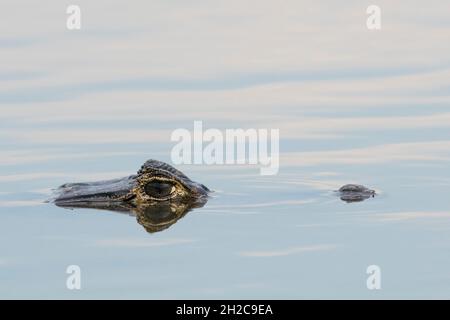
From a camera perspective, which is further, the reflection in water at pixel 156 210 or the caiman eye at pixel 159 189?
the caiman eye at pixel 159 189

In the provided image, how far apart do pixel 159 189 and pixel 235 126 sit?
4.56 meters

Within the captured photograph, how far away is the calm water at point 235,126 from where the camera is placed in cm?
1469

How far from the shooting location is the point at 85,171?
19578 mm

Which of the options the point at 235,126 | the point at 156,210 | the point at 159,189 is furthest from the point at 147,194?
the point at 235,126

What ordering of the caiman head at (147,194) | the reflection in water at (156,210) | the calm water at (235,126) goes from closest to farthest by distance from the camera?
the calm water at (235,126), the reflection in water at (156,210), the caiman head at (147,194)

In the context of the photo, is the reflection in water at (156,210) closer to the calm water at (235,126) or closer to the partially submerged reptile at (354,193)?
the calm water at (235,126)

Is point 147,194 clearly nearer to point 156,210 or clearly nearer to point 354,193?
point 156,210

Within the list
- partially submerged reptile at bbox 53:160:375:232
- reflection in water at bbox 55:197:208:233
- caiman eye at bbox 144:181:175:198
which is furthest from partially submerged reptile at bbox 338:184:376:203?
caiman eye at bbox 144:181:175:198

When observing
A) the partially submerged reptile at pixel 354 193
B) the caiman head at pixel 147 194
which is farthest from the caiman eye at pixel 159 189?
the partially submerged reptile at pixel 354 193

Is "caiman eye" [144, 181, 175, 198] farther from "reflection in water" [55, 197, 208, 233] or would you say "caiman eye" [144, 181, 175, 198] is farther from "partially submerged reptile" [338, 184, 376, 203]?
"partially submerged reptile" [338, 184, 376, 203]

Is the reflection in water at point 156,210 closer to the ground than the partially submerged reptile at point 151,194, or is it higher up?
closer to the ground

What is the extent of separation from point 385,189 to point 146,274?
446 centimetres

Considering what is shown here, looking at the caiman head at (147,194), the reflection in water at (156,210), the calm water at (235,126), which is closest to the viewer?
the calm water at (235,126)

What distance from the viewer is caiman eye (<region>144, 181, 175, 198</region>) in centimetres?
1767
